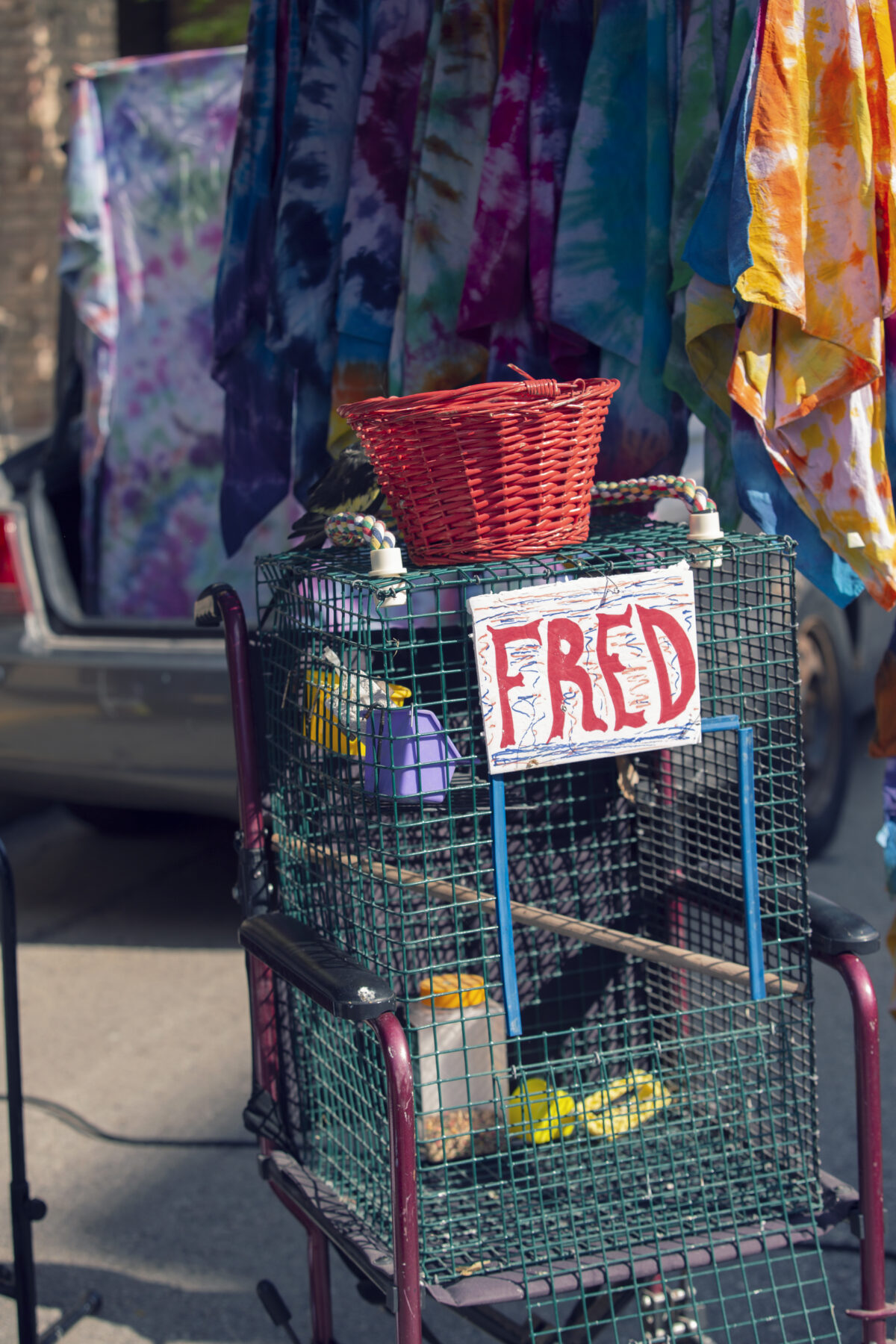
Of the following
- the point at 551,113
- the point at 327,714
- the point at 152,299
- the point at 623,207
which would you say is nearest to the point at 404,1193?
the point at 327,714

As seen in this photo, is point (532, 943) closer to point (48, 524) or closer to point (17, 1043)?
point (17, 1043)

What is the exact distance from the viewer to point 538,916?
1659 mm

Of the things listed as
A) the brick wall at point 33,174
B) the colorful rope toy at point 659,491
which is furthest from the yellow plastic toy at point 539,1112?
the brick wall at point 33,174

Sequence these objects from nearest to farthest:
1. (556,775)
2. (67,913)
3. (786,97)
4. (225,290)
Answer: (786,97), (556,775), (225,290), (67,913)

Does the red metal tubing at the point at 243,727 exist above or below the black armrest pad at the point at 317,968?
above

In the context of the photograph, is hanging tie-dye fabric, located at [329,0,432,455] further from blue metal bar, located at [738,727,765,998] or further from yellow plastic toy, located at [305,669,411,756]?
blue metal bar, located at [738,727,765,998]

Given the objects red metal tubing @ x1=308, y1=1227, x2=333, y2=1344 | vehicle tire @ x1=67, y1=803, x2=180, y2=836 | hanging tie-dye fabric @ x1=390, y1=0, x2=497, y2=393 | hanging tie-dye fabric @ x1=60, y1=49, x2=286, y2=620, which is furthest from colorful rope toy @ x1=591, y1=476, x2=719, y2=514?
vehicle tire @ x1=67, y1=803, x2=180, y2=836

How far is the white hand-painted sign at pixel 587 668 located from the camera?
1439 mm

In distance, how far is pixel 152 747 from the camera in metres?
3.50

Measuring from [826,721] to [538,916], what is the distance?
2682mm

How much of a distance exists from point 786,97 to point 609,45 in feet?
1.16

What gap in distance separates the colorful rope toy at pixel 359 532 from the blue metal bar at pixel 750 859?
0.47 metres

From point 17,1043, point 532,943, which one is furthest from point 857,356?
point 17,1043

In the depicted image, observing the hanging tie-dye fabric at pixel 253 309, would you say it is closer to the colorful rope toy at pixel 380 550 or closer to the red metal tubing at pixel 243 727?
the red metal tubing at pixel 243 727
